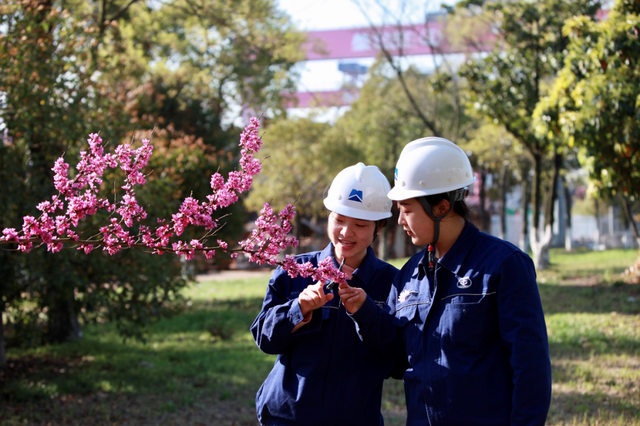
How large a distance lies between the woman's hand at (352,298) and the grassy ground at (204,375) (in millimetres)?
3455

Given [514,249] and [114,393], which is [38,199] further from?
[514,249]

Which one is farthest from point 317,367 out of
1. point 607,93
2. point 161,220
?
point 607,93

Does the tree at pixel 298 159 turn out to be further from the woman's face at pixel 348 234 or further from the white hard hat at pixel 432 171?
the white hard hat at pixel 432 171

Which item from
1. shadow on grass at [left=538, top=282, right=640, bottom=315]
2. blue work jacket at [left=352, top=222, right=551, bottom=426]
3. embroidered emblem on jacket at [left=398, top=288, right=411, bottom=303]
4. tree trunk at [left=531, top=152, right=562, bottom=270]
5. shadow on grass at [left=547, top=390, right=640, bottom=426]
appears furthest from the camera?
tree trunk at [left=531, top=152, right=562, bottom=270]

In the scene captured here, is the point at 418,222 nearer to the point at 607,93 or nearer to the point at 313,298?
the point at 313,298

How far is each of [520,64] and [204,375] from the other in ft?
35.4

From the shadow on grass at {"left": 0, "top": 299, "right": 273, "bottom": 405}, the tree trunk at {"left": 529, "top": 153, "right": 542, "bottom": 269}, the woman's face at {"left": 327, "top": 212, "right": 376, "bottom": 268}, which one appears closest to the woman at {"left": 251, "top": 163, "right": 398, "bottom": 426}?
the woman's face at {"left": 327, "top": 212, "right": 376, "bottom": 268}

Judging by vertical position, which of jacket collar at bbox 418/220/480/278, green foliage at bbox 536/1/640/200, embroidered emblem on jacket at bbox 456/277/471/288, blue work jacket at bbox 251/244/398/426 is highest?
green foliage at bbox 536/1/640/200

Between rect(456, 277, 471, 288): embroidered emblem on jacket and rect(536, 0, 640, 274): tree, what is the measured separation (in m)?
5.19

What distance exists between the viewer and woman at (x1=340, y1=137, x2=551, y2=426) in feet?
7.48

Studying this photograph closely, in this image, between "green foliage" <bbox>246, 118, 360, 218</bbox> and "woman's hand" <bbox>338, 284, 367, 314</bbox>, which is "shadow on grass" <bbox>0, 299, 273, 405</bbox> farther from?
"green foliage" <bbox>246, 118, 360, 218</bbox>

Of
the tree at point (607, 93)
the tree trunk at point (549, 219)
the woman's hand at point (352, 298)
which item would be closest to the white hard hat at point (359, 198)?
the woman's hand at point (352, 298)

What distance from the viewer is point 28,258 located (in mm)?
6539

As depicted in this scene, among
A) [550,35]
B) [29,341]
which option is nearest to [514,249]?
[29,341]
